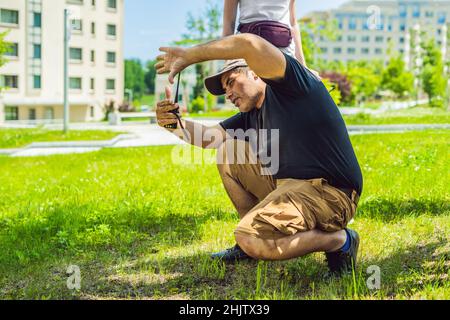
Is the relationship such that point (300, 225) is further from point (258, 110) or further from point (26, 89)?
point (26, 89)

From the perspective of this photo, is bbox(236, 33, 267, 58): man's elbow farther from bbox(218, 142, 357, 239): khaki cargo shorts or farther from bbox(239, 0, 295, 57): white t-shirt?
bbox(239, 0, 295, 57): white t-shirt

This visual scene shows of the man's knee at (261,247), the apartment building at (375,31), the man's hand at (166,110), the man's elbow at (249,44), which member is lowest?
the man's knee at (261,247)

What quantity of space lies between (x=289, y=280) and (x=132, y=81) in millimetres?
Result: 37025

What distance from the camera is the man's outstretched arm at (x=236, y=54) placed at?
8.89 ft

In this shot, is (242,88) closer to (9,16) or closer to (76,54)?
(9,16)

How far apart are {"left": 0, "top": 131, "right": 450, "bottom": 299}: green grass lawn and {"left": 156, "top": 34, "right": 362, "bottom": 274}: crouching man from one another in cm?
23

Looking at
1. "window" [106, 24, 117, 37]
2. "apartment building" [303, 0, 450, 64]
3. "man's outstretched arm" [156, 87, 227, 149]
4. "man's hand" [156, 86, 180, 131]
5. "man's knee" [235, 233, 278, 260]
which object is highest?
"apartment building" [303, 0, 450, 64]

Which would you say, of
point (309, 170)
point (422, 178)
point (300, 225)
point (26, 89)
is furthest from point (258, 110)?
point (26, 89)

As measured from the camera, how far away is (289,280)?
131 inches

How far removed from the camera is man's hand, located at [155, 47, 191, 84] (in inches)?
109

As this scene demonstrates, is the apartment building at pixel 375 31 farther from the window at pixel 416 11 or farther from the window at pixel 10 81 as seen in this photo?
the window at pixel 10 81

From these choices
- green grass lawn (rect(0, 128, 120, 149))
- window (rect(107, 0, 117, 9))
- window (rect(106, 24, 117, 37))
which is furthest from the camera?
window (rect(107, 0, 117, 9))

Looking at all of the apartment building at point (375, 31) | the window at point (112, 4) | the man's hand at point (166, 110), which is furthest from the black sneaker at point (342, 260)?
the apartment building at point (375, 31)

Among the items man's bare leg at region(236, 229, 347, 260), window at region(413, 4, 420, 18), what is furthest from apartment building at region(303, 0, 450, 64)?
man's bare leg at region(236, 229, 347, 260)
